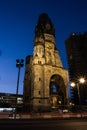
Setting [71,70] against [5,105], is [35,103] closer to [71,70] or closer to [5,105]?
[71,70]

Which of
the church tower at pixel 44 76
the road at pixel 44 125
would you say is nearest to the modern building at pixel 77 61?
the church tower at pixel 44 76

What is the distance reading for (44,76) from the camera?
180 ft

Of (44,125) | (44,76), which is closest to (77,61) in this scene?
(44,76)

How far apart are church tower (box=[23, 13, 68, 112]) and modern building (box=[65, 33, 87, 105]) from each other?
14.3 meters

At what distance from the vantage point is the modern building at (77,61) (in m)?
72.6

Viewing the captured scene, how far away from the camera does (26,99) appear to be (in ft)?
203

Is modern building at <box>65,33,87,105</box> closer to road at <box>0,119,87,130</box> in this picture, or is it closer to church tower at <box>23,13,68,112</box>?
church tower at <box>23,13,68,112</box>

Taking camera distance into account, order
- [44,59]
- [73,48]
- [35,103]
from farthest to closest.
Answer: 1. [73,48]
2. [44,59]
3. [35,103]

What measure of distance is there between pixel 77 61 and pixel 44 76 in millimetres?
32923

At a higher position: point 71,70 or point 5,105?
point 71,70

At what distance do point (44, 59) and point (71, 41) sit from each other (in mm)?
33604

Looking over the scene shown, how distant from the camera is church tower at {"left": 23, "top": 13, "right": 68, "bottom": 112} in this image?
52000 millimetres

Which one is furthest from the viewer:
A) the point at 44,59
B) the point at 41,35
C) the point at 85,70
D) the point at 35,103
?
the point at 85,70

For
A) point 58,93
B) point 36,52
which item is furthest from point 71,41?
point 58,93
